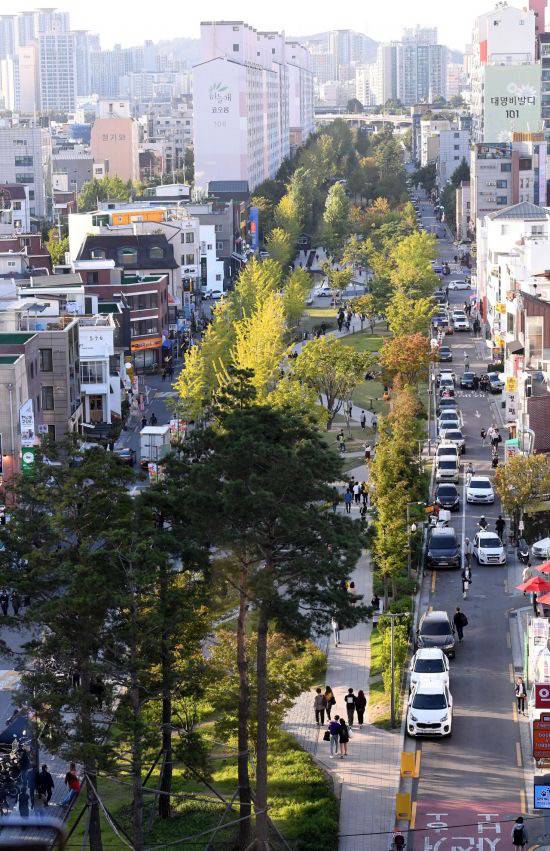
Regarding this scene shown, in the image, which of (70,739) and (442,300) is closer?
(70,739)

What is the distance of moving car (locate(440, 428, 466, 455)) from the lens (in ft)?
198

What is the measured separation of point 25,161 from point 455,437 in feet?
332

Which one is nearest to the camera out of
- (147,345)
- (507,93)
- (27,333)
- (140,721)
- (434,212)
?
(140,721)

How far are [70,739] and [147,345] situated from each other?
187 feet

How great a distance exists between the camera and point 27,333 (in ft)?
198

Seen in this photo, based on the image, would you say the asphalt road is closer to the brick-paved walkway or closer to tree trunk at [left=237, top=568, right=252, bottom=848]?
the brick-paved walkway

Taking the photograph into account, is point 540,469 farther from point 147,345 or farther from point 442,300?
point 442,300

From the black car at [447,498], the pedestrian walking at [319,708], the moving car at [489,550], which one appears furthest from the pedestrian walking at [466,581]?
the pedestrian walking at [319,708]

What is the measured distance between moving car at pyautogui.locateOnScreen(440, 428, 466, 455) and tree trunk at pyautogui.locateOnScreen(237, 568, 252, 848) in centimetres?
3175

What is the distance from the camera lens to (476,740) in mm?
31953

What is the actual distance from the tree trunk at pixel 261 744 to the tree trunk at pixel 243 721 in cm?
47

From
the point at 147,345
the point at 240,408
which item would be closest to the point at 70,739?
the point at 240,408

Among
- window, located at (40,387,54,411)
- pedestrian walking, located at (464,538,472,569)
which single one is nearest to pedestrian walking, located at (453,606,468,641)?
pedestrian walking, located at (464,538,472,569)

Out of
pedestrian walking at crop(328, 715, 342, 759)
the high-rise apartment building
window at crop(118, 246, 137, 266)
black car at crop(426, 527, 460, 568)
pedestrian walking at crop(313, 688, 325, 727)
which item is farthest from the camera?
the high-rise apartment building
